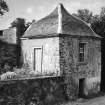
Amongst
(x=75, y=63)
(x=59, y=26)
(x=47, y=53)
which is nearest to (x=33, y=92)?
(x=47, y=53)

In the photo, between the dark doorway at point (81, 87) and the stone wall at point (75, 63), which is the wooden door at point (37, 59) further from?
the dark doorway at point (81, 87)

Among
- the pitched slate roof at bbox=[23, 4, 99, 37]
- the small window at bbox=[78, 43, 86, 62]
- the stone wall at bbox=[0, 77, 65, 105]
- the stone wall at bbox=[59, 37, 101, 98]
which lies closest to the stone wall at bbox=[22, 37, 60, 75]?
the stone wall at bbox=[59, 37, 101, 98]

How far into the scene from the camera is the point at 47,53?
19750 millimetres

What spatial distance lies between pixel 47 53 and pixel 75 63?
273cm

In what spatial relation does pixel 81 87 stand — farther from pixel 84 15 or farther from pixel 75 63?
pixel 84 15

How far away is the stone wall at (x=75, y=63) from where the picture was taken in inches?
749

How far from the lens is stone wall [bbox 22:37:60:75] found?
1891 centimetres

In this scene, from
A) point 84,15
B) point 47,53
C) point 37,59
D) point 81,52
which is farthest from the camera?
point 84,15

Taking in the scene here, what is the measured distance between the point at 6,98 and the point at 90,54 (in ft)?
33.8

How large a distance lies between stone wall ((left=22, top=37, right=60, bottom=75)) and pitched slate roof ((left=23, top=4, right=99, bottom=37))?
24.2 inches

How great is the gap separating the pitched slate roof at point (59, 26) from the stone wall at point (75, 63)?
737mm

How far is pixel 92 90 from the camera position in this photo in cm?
2192

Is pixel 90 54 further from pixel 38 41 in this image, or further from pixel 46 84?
pixel 46 84

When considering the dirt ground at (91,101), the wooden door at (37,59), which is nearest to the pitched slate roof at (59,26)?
the wooden door at (37,59)
